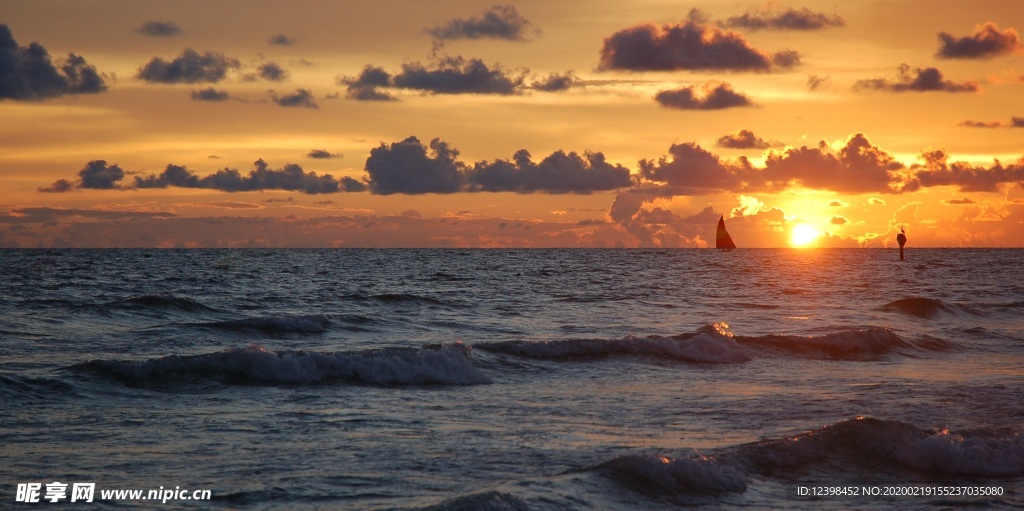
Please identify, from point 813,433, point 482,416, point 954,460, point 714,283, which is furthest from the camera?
point 714,283

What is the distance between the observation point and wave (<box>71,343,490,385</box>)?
20.4 metres

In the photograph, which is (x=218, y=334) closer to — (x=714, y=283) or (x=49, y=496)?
(x=49, y=496)

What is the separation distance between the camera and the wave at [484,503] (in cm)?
1041

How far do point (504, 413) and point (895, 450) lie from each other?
684 centimetres

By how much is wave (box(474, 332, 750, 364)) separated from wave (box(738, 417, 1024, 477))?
10617 mm

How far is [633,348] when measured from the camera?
25.9 meters

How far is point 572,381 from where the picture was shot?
21141 mm

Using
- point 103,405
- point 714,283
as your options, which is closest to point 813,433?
point 103,405

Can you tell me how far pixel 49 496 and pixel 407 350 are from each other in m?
12.0

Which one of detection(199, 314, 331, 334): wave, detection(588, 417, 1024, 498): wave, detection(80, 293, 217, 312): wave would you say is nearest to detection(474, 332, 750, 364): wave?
detection(199, 314, 331, 334): wave

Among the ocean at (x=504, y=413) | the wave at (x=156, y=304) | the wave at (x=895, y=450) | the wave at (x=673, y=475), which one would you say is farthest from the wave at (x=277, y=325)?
the wave at (x=895, y=450)

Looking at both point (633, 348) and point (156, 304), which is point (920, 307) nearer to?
point (633, 348)

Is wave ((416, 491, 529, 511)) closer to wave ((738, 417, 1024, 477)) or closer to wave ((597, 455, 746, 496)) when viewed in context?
wave ((597, 455, 746, 496))

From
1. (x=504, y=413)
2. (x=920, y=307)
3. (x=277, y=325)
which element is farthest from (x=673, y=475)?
(x=920, y=307)
